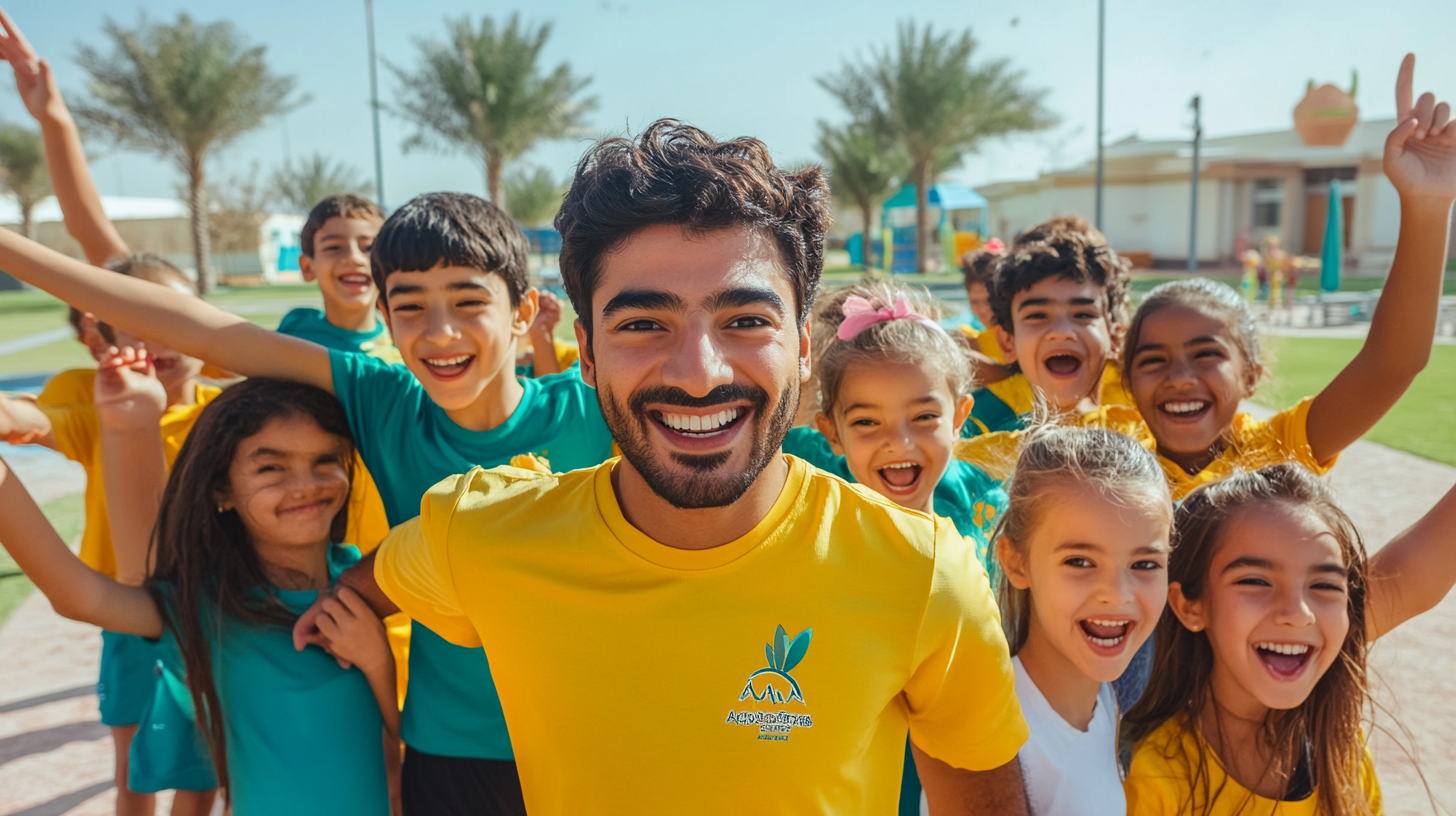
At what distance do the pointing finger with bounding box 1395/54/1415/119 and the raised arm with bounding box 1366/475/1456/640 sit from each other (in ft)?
3.54

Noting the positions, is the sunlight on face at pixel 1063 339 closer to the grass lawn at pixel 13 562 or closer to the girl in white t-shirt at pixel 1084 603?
the girl in white t-shirt at pixel 1084 603

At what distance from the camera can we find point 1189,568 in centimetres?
212

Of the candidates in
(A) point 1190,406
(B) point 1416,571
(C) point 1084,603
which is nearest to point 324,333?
(C) point 1084,603

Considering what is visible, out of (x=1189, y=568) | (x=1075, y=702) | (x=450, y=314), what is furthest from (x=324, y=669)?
(x=1189, y=568)

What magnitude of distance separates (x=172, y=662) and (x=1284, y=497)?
2743 mm

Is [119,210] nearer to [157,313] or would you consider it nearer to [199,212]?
[199,212]

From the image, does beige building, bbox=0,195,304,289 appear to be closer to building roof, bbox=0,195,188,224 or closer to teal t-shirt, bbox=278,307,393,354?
building roof, bbox=0,195,188,224

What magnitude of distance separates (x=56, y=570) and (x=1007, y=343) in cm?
307

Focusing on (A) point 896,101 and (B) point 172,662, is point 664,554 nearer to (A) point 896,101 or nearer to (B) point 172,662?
(B) point 172,662

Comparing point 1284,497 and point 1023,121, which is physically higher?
point 1023,121

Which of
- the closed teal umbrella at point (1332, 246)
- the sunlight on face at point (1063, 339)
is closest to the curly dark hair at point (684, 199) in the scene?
the sunlight on face at point (1063, 339)

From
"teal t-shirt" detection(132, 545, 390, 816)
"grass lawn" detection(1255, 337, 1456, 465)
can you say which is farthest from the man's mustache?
"grass lawn" detection(1255, 337, 1456, 465)

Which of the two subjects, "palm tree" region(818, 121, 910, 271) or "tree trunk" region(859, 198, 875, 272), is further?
"tree trunk" region(859, 198, 875, 272)

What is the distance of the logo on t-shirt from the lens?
1.40 meters
